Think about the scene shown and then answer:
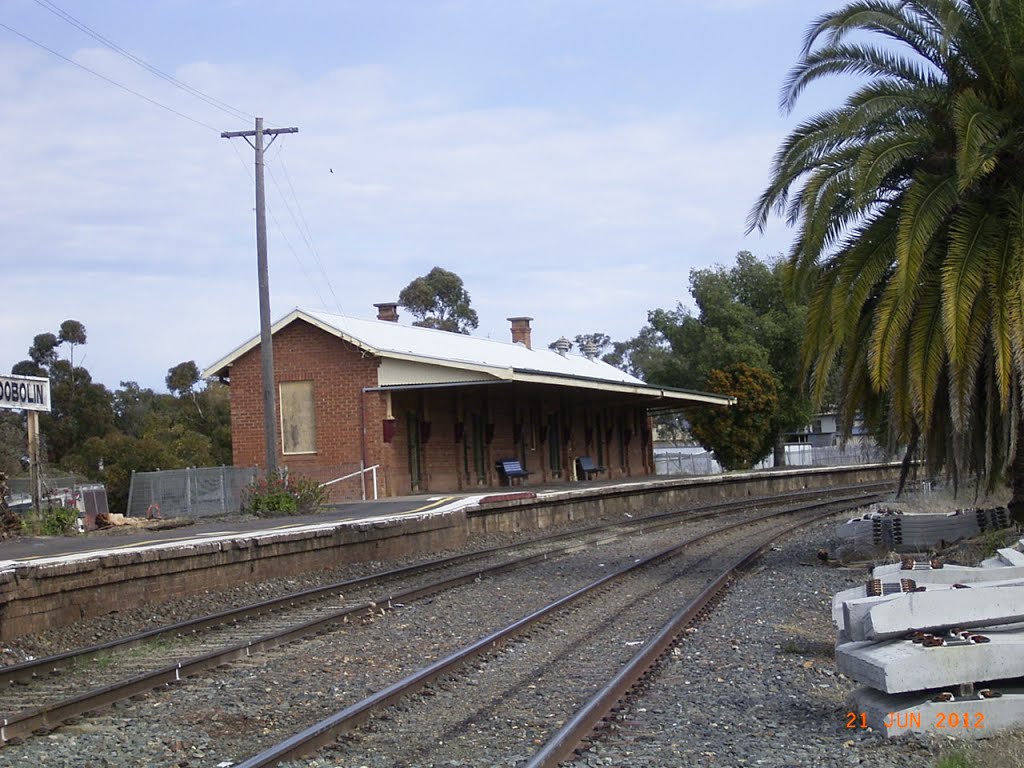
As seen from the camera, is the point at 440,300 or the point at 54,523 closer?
the point at 54,523

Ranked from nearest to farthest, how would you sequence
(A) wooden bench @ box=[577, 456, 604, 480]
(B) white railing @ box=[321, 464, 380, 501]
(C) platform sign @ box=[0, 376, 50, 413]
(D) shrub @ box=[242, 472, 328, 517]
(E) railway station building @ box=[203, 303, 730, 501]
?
(C) platform sign @ box=[0, 376, 50, 413]
(D) shrub @ box=[242, 472, 328, 517]
(B) white railing @ box=[321, 464, 380, 501]
(E) railway station building @ box=[203, 303, 730, 501]
(A) wooden bench @ box=[577, 456, 604, 480]

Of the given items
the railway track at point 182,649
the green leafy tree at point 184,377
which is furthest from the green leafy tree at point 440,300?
the railway track at point 182,649

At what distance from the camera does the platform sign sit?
67.8 feet

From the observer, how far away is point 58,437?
58.5 m

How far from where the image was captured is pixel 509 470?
110 ft

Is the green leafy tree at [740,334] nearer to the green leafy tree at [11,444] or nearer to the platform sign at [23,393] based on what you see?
the green leafy tree at [11,444]

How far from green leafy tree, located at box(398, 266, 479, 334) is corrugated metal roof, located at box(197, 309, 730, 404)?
29687mm

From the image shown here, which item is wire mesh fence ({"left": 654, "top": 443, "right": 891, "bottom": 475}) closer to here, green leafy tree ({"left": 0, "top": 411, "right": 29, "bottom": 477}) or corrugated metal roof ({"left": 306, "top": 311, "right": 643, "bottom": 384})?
corrugated metal roof ({"left": 306, "top": 311, "right": 643, "bottom": 384})

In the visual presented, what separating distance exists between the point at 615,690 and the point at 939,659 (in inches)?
95.2

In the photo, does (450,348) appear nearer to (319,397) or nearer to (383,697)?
(319,397)

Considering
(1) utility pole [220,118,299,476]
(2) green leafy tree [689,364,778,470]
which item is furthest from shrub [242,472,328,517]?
(2) green leafy tree [689,364,778,470]

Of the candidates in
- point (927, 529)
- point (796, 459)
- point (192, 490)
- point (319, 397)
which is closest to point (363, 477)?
point (319, 397)

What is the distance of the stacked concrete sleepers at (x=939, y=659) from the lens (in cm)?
609

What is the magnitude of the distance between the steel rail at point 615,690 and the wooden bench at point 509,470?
1989cm
